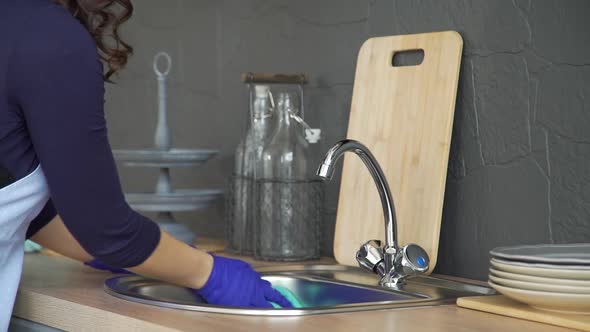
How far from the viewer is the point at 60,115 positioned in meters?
1.18

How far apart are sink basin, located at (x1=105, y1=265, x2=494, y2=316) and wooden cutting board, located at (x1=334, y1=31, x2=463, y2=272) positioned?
0.21 feet

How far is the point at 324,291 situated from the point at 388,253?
0.17 m

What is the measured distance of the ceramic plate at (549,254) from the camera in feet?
3.73

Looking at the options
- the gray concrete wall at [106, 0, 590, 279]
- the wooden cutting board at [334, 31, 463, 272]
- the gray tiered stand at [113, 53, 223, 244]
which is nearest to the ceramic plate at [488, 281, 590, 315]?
the gray concrete wall at [106, 0, 590, 279]

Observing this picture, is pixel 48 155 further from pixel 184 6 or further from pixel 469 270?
pixel 184 6

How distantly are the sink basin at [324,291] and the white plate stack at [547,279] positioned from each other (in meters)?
0.17

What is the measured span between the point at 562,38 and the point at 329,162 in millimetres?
422

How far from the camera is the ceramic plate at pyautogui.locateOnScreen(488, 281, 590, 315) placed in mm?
1130

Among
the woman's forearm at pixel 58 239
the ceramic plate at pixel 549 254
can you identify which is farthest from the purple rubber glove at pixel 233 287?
the ceramic plate at pixel 549 254

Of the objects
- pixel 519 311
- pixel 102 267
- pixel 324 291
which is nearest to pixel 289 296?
pixel 324 291

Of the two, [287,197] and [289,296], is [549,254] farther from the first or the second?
[287,197]

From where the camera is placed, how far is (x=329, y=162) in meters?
1.37

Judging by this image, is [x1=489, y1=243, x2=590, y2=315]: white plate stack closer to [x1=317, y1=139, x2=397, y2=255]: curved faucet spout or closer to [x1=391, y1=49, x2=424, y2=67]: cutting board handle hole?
[x1=317, y1=139, x2=397, y2=255]: curved faucet spout

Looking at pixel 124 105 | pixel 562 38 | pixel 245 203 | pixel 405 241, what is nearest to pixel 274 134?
pixel 245 203
